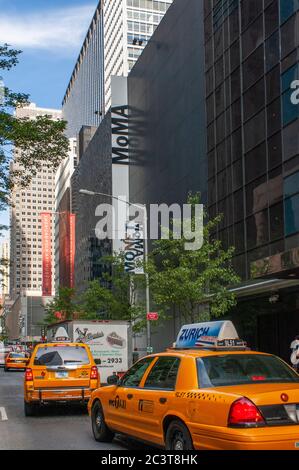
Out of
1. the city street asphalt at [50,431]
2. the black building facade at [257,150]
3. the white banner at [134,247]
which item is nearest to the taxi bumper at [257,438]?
the city street asphalt at [50,431]

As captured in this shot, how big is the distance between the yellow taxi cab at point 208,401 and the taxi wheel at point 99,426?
0.02 m

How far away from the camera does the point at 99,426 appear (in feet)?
34.5

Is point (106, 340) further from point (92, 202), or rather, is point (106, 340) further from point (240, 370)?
point (92, 202)

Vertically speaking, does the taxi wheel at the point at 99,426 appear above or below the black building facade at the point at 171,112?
below

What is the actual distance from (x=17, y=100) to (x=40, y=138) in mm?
1637

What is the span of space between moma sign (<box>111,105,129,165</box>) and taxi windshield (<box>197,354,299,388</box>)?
45.9m

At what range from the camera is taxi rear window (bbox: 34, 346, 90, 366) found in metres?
15.0

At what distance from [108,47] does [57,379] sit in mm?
119721

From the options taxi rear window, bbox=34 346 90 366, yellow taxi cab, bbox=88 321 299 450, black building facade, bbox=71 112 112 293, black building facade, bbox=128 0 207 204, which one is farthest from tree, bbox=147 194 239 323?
black building facade, bbox=71 112 112 293

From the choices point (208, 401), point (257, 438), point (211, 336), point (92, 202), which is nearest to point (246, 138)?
point (211, 336)

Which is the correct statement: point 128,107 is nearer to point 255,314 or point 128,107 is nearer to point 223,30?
point 223,30

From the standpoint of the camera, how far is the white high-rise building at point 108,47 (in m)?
118

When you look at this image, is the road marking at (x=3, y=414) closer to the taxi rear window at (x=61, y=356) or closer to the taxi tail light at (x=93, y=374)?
the taxi rear window at (x=61, y=356)

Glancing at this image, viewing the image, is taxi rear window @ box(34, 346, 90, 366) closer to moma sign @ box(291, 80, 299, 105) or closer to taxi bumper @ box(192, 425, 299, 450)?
taxi bumper @ box(192, 425, 299, 450)
